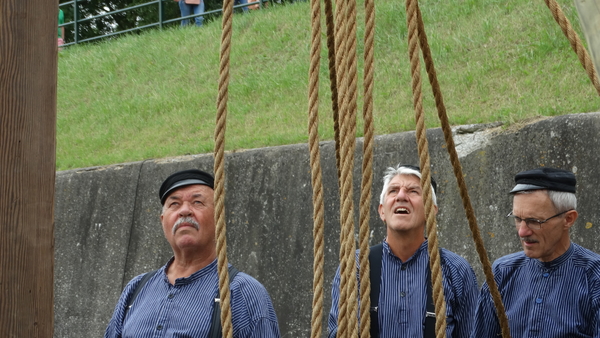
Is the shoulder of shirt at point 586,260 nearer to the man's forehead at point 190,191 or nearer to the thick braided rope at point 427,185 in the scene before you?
the thick braided rope at point 427,185

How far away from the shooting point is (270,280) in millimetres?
5625

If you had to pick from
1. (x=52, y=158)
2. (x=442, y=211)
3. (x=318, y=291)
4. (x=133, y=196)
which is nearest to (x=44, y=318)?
(x=52, y=158)

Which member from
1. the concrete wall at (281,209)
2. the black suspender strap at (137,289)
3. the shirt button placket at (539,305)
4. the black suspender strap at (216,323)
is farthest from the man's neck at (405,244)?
the concrete wall at (281,209)

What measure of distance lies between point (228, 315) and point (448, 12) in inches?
272

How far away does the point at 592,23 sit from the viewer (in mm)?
1622

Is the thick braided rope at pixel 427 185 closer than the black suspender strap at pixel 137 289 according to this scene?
Yes

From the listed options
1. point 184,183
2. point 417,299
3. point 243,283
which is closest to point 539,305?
point 417,299

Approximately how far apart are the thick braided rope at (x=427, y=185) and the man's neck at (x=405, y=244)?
1.56 meters

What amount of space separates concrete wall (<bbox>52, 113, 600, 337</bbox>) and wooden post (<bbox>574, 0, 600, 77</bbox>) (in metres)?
3.00

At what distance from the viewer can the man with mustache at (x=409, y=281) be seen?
10.8 feet

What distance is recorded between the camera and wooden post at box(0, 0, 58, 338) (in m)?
2.19

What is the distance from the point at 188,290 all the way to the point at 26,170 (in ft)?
4.13

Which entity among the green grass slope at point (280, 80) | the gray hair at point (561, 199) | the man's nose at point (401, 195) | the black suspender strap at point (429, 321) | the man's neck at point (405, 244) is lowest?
the black suspender strap at point (429, 321)

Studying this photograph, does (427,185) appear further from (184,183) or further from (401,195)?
(184,183)
